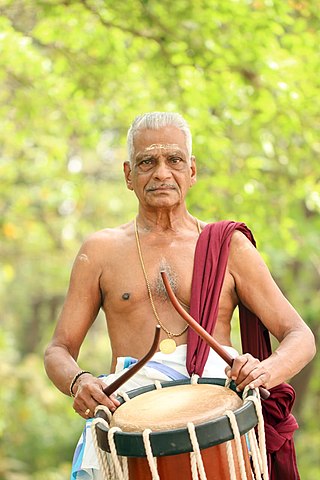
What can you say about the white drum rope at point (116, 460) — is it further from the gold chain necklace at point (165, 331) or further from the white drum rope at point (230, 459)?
the gold chain necklace at point (165, 331)

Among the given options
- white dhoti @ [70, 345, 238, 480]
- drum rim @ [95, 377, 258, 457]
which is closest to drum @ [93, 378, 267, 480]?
drum rim @ [95, 377, 258, 457]

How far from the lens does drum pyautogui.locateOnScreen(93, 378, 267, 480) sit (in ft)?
9.17

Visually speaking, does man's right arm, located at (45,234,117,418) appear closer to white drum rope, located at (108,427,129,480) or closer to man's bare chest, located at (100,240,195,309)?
man's bare chest, located at (100,240,195,309)

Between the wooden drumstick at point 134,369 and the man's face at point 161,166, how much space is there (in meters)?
0.88

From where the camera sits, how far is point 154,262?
148 inches

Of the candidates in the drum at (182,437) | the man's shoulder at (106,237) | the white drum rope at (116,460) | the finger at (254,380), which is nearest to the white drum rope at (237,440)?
the drum at (182,437)

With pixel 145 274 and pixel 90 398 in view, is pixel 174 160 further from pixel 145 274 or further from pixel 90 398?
pixel 90 398

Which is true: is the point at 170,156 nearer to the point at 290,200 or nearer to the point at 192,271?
the point at 192,271

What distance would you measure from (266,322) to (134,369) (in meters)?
0.81

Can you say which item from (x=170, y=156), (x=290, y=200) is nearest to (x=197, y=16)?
(x=290, y=200)

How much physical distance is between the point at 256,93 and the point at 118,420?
4.68 metres

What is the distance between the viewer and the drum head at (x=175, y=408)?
2.82 m

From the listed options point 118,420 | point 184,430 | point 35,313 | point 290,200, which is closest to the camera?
point 184,430

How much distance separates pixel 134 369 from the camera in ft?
9.64
